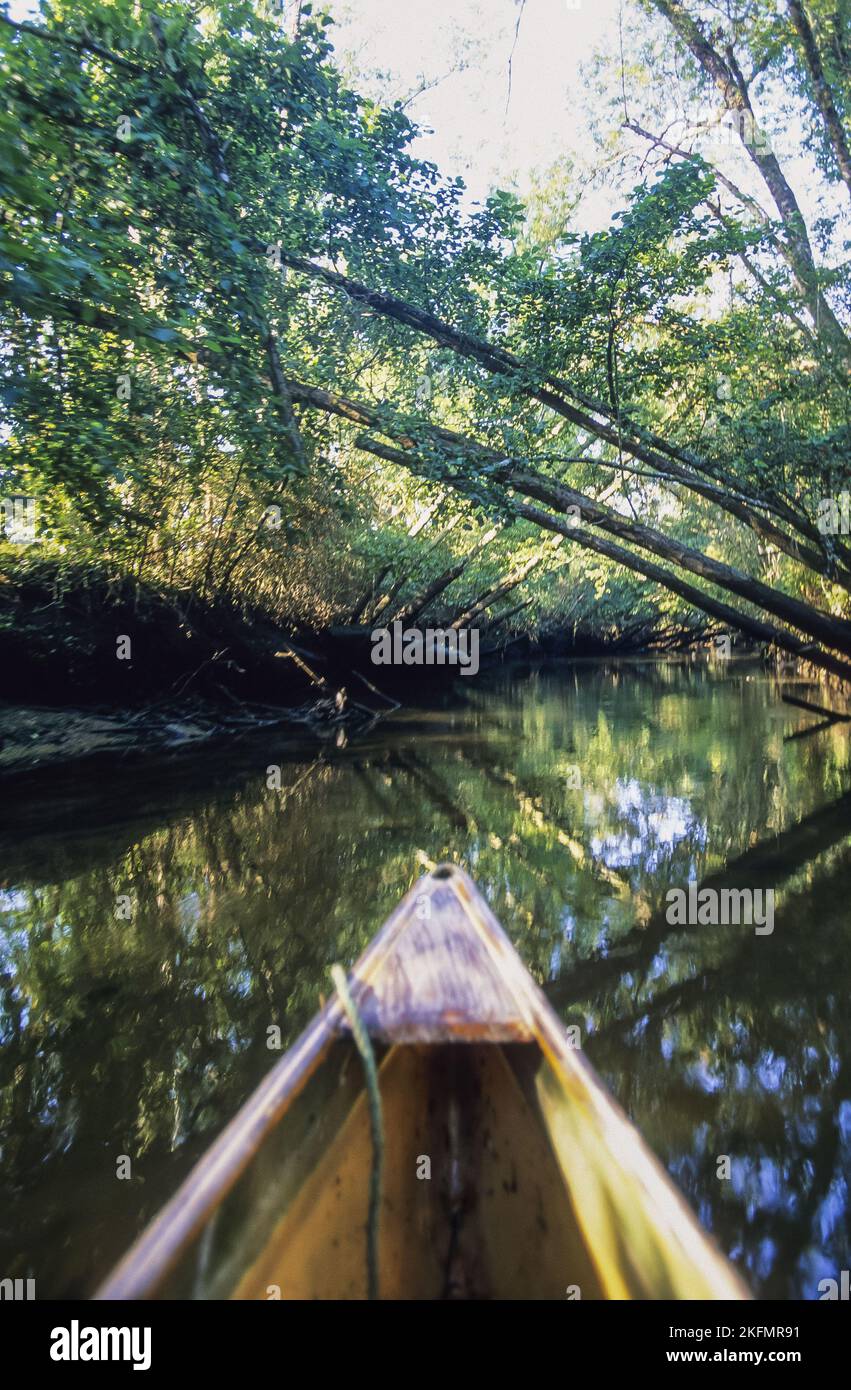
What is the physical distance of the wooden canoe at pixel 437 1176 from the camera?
1329 mm

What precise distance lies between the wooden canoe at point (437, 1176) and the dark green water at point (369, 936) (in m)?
0.79

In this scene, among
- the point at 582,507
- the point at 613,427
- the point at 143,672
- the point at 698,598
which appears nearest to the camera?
the point at 582,507

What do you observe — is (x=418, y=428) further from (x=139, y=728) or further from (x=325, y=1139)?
(x=325, y=1139)

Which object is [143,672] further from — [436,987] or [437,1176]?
[437,1176]

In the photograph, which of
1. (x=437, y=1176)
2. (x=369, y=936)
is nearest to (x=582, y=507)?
(x=369, y=936)

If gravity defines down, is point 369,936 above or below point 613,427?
below

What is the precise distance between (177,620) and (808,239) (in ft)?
38.5

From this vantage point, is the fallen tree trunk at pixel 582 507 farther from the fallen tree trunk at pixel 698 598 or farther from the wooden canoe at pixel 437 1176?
the wooden canoe at pixel 437 1176

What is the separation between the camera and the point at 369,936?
4285 mm

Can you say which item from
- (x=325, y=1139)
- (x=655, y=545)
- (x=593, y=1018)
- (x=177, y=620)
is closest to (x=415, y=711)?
(x=177, y=620)

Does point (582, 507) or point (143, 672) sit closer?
point (582, 507)

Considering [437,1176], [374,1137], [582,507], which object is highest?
[582,507]

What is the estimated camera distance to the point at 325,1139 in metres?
1.69

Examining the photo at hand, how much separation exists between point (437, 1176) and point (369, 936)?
249 centimetres
